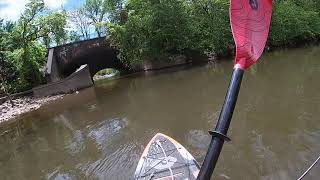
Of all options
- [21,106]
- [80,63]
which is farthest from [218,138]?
[80,63]

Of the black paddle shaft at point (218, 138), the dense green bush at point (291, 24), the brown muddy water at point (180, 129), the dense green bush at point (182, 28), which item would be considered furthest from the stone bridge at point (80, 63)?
the black paddle shaft at point (218, 138)

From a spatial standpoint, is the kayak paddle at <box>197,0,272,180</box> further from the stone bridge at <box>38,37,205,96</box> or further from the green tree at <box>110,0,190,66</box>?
the green tree at <box>110,0,190,66</box>

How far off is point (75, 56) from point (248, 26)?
34.0m

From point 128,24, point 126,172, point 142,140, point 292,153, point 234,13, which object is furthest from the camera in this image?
point 128,24

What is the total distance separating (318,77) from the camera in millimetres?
18734

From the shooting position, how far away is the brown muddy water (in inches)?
381

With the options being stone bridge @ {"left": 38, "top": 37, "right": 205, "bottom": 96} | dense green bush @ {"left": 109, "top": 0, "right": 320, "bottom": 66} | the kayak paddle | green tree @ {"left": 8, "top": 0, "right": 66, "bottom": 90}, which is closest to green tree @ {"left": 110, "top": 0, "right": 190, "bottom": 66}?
dense green bush @ {"left": 109, "top": 0, "right": 320, "bottom": 66}

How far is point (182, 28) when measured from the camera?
120ft

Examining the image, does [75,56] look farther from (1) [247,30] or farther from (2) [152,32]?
(1) [247,30]

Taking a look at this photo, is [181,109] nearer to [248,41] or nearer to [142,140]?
[142,140]

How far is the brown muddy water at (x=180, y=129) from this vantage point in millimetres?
9672

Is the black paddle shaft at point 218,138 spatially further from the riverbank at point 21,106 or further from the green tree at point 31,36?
the green tree at point 31,36

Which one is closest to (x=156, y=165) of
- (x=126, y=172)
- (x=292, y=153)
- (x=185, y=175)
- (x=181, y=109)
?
(x=185, y=175)

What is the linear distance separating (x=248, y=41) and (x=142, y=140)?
1079cm
